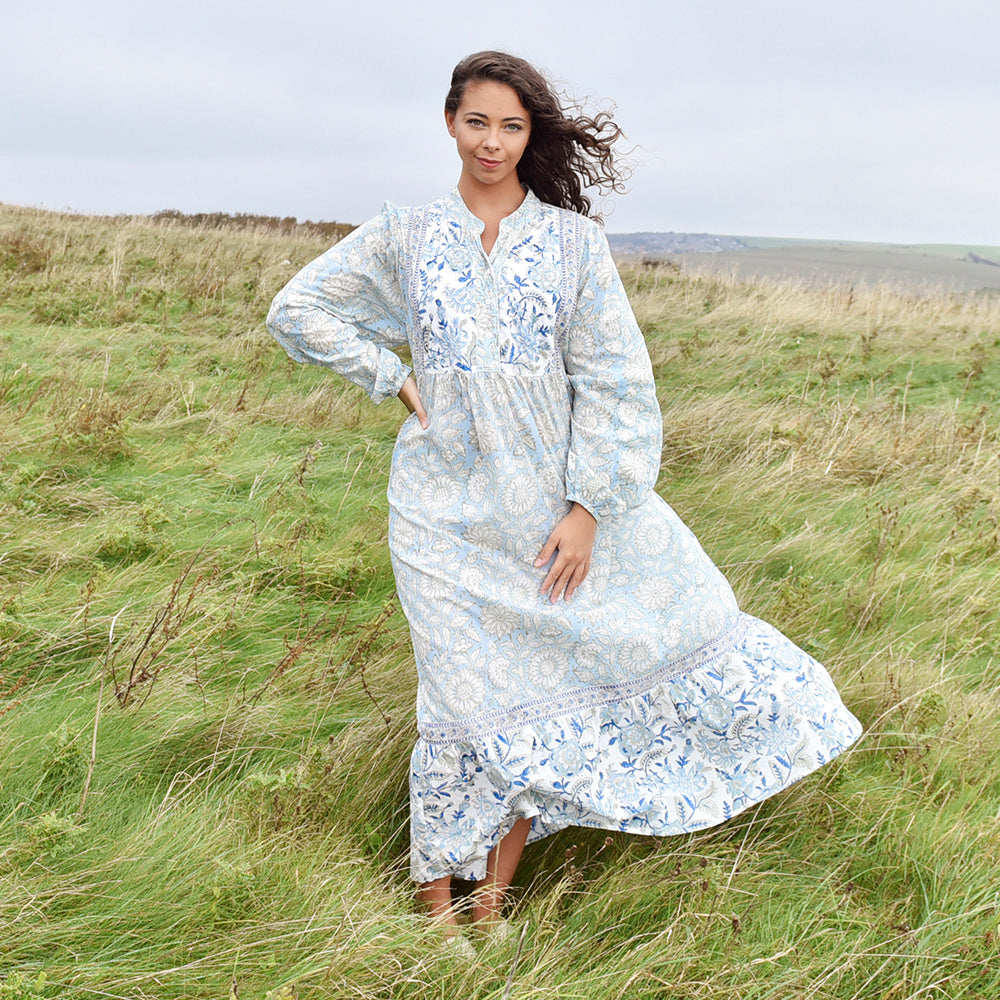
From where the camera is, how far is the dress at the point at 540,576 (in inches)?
89.0

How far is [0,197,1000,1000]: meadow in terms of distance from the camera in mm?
1976

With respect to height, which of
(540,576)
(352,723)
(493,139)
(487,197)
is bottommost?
(352,723)

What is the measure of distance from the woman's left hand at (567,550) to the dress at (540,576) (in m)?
0.03

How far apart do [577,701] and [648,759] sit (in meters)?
0.27

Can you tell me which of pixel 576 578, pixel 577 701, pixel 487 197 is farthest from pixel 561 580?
pixel 487 197

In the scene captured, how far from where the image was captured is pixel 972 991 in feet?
6.79

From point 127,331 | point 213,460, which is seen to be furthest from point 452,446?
point 127,331

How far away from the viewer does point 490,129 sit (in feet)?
7.51

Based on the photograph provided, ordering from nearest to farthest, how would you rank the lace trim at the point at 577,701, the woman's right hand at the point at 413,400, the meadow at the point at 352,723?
the meadow at the point at 352,723
the lace trim at the point at 577,701
the woman's right hand at the point at 413,400

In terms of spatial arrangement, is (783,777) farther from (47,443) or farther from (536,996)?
(47,443)

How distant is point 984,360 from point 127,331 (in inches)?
295

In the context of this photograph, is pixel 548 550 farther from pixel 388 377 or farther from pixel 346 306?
pixel 346 306

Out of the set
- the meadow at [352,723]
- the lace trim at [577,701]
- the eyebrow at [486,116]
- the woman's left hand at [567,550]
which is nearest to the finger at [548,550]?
the woman's left hand at [567,550]

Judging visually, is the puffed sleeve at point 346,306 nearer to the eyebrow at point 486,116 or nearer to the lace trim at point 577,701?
the eyebrow at point 486,116
